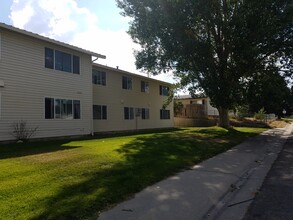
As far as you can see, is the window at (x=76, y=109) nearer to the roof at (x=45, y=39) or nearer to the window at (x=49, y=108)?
the window at (x=49, y=108)

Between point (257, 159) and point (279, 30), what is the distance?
11858 millimetres

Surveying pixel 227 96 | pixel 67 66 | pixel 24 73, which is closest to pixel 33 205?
pixel 24 73

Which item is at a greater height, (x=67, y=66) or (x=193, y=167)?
(x=67, y=66)

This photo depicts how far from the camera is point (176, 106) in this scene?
42.4 m

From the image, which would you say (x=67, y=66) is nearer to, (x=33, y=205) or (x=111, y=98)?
(x=111, y=98)

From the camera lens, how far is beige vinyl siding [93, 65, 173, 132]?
80.2 ft

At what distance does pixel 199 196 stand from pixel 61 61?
14.6m

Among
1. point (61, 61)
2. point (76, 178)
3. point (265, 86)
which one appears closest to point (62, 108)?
point (61, 61)

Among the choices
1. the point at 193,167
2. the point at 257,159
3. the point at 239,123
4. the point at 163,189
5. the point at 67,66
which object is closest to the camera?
the point at 163,189

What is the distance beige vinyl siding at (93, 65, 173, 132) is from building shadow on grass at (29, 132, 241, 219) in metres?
12.7

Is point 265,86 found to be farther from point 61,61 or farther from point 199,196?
point 199,196

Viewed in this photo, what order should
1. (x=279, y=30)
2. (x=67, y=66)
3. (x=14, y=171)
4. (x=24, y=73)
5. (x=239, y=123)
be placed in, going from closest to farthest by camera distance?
(x=14, y=171) < (x=24, y=73) < (x=67, y=66) < (x=279, y=30) < (x=239, y=123)

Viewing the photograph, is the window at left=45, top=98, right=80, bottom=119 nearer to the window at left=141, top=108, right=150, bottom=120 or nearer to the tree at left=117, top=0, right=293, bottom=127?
the tree at left=117, top=0, right=293, bottom=127

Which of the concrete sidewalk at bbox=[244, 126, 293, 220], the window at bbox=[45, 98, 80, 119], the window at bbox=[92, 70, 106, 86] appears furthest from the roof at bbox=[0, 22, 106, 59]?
the concrete sidewalk at bbox=[244, 126, 293, 220]
